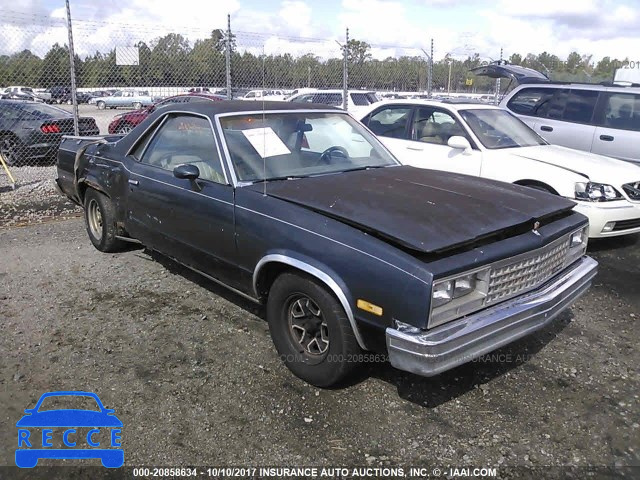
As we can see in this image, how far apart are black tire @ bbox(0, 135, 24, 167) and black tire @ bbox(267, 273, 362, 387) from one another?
30.8 ft

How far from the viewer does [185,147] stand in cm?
427

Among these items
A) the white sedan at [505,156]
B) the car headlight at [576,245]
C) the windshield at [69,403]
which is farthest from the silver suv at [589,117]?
the windshield at [69,403]

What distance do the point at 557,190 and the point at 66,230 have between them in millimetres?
5802

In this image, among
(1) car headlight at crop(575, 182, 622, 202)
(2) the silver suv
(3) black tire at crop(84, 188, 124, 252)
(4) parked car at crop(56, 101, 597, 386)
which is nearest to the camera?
(4) parked car at crop(56, 101, 597, 386)

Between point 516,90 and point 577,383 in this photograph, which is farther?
point 516,90

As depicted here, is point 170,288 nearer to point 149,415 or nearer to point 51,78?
point 149,415

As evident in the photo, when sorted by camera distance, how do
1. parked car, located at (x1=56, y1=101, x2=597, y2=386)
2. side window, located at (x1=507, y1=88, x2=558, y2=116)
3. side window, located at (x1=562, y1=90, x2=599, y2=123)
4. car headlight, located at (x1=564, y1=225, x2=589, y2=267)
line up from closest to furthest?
parked car, located at (x1=56, y1=101, x2=597, y2=386) → car headlight, located at (x1=564, y1=225, x2=589, y2=267) → side window, located at (x1=562, y1=90, x2=599, y2=123) → side window, located at (x1=507, y1=88, x2=558, y2=116)

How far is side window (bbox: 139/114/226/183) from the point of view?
152 inches

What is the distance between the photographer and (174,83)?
12562 millimetres

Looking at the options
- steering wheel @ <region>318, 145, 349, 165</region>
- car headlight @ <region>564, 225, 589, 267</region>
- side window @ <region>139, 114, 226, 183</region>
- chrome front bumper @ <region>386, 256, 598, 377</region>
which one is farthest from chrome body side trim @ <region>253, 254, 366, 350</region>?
car headlight @ <region>564, 225, 589, 267</region>

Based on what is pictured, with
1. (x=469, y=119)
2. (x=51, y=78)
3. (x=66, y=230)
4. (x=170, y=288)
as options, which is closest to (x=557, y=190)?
(x=469, y=119)

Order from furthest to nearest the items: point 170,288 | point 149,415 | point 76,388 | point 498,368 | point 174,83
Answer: point 174,83 < point 170,288 < point 498,368 < point 76,388 < point 149,415

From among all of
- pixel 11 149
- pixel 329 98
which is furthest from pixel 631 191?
pixel 329 98

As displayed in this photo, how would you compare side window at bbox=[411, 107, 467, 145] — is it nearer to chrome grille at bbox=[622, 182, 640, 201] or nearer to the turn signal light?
chrome grille at bbox=[622, 182, 640, 201]
